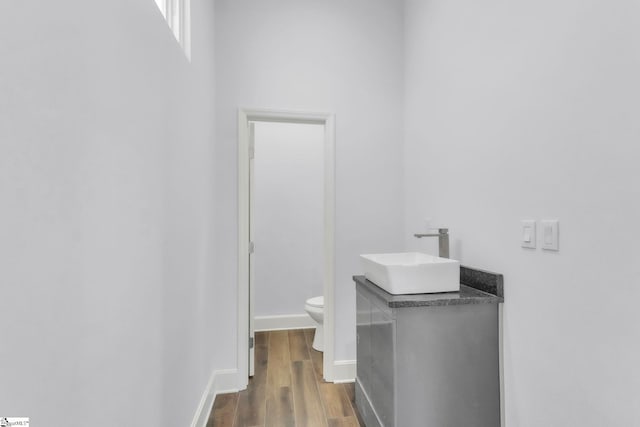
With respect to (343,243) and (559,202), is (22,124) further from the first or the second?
(343,243)

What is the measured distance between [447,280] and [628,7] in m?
1.25

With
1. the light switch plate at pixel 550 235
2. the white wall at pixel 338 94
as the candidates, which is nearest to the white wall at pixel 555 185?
the light switch plate at pixel 550 235

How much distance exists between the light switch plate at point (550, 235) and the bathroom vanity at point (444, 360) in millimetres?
333

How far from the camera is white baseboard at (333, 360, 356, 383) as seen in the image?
103 inches

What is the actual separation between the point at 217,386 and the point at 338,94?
2383 mm

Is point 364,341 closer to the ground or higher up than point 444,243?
closer to the ground

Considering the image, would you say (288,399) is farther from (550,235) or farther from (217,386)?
(550,235)

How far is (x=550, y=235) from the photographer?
133 cm

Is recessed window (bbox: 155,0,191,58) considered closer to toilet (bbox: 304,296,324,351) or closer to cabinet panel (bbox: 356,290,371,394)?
cabinet panel (bbox: 356,290,371,394)

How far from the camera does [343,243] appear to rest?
8.80 ft

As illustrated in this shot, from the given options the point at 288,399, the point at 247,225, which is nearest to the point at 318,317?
the point at 288,399

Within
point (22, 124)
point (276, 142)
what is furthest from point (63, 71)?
point (276, 142)

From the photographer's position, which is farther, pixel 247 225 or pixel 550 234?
pixel 247 225

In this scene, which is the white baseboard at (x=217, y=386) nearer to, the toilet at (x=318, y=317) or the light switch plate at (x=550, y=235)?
the toilet at (x=318, y=317)
